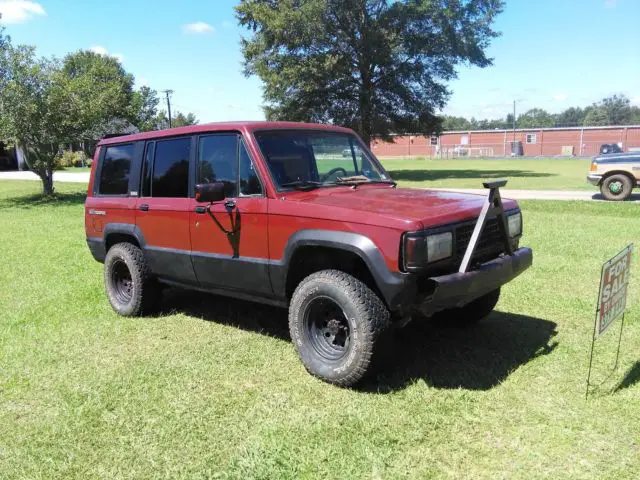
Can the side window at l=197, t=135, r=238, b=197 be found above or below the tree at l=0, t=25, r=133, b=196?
below

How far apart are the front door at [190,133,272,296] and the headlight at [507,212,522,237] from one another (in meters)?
1.95

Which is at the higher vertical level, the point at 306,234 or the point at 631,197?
the point at 306,234

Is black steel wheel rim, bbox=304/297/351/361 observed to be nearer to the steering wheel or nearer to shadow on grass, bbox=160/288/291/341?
shadow on grass, bbox=160/288/291/341

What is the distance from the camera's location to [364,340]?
11.5 feet

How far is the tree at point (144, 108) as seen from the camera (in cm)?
4794

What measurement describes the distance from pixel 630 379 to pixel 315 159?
2903mm

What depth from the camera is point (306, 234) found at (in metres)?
3.76

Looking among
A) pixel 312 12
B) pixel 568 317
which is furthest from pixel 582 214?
pixel 312 12

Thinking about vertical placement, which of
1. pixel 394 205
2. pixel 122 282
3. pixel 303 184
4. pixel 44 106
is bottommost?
pixel 122 282

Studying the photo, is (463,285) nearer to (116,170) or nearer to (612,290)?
(612,290)

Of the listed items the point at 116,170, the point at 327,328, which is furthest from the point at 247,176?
the point at 116,170

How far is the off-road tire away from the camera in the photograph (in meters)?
4.78

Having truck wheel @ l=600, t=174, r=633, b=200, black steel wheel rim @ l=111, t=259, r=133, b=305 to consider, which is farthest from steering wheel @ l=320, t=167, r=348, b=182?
truck wheel @ l=600, t=174, r=633, b=200

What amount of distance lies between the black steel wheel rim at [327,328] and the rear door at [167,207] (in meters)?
1.39
